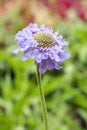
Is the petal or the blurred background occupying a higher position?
the blurred background

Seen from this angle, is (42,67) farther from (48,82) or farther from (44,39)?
(48,82)

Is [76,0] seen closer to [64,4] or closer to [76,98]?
[64,4]

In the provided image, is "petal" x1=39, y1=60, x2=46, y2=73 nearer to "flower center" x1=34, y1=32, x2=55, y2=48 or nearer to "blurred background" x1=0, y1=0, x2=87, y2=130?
"flower center" x1=34, y1=32, x2=55, y2=48

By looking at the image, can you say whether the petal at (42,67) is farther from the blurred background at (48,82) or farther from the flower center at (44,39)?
the blurred background at (48,82)

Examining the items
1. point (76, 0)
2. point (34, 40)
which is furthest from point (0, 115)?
point (76, 0)

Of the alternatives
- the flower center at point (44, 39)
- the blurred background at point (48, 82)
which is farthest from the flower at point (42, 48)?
the blurred background at point (48, 82)

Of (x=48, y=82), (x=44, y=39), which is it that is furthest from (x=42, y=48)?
(x=48, y=82)

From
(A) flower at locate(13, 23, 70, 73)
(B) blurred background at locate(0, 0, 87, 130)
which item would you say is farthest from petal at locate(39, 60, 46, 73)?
Answer: (B) blurred background at locate(0, 0, 87, 130)
